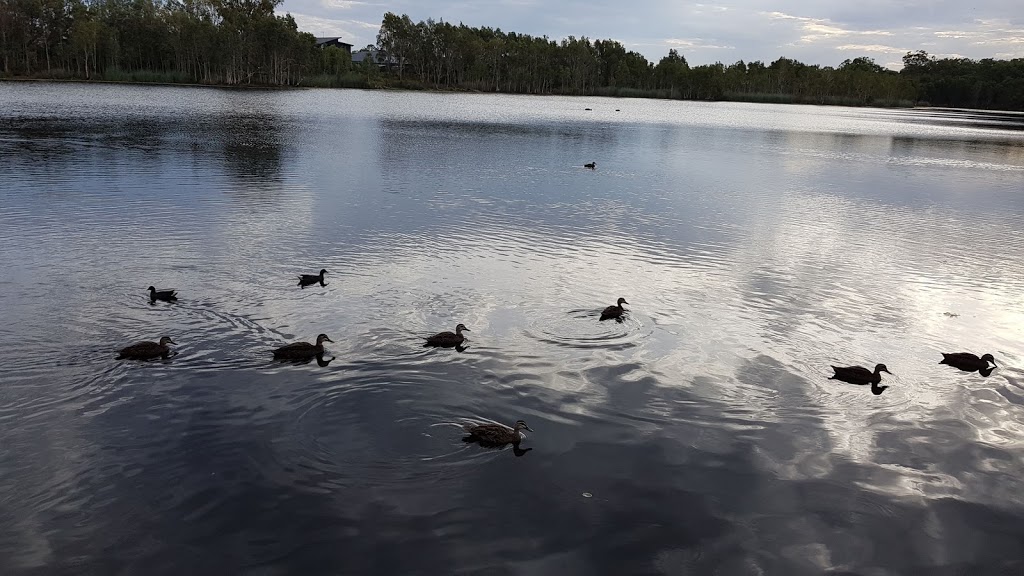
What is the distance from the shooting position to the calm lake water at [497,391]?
7.50 meters

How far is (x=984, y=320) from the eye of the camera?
49.7 feet

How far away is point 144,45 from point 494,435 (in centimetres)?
15707

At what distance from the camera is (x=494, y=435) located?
913 centimetres

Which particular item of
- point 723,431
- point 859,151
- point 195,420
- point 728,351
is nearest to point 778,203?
point 728,351

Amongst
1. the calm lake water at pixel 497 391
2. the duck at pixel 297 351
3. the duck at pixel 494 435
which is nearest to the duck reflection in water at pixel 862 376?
the calm lake water at pixel 497 391

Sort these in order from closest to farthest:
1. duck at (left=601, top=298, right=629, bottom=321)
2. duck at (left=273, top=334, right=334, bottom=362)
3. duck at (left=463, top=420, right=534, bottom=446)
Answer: duck at (left=463, top=420, right=534, bottom=446), duck at (left=273, top=334, right=334, bottom=362), duck at (left=601, top=298, right=629, bottom=321)

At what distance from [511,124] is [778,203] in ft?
143

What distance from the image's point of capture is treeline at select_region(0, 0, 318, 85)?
126m

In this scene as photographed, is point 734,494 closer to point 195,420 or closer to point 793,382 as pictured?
point 793,382

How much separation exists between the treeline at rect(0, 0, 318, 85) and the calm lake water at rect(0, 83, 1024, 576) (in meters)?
123

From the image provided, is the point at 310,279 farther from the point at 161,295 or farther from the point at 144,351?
the point at 144,351

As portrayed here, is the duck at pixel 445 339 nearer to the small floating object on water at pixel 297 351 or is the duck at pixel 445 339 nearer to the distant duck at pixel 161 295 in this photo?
the small floating object on water at pixel 297 351

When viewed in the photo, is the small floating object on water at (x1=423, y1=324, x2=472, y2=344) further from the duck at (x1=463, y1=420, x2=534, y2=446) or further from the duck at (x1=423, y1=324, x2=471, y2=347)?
the duck at (x1=463, y1=420, x2=534, y2=446)

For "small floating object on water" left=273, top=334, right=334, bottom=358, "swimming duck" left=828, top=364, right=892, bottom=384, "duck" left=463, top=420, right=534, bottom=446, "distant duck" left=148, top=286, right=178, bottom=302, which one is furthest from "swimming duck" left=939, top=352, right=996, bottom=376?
"distant duck" left=148, top=286, right=178, bottom=302
